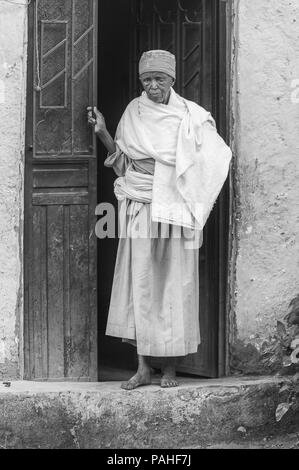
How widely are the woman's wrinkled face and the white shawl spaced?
55 mm

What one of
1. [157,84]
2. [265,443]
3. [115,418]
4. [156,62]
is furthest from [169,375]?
[156,62]

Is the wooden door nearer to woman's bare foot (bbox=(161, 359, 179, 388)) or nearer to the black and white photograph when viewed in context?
the black and white photograph

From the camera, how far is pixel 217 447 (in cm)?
541

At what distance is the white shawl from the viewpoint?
211 inches

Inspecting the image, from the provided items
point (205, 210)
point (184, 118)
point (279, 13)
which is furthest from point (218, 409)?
point (279, 13)

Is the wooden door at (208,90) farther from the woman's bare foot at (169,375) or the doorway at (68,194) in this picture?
the woman's bare foot at (169,375)

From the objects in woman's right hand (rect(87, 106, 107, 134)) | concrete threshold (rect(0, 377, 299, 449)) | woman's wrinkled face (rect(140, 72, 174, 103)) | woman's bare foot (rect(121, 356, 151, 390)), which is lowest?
concrete threshold (rect(0, 377, 299, 449))

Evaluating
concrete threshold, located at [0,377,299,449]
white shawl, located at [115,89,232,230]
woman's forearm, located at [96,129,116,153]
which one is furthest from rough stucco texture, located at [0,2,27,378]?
white shawl, located at [115,89,232,230]

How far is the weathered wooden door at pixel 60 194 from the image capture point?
5.67 m

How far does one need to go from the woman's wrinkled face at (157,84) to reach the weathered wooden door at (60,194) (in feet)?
1.33

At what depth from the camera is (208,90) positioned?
5.91m

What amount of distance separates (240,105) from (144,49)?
93 cm

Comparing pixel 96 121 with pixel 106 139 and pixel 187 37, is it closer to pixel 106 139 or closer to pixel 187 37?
pixel 106 139

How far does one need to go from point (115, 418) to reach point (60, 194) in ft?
4.34
